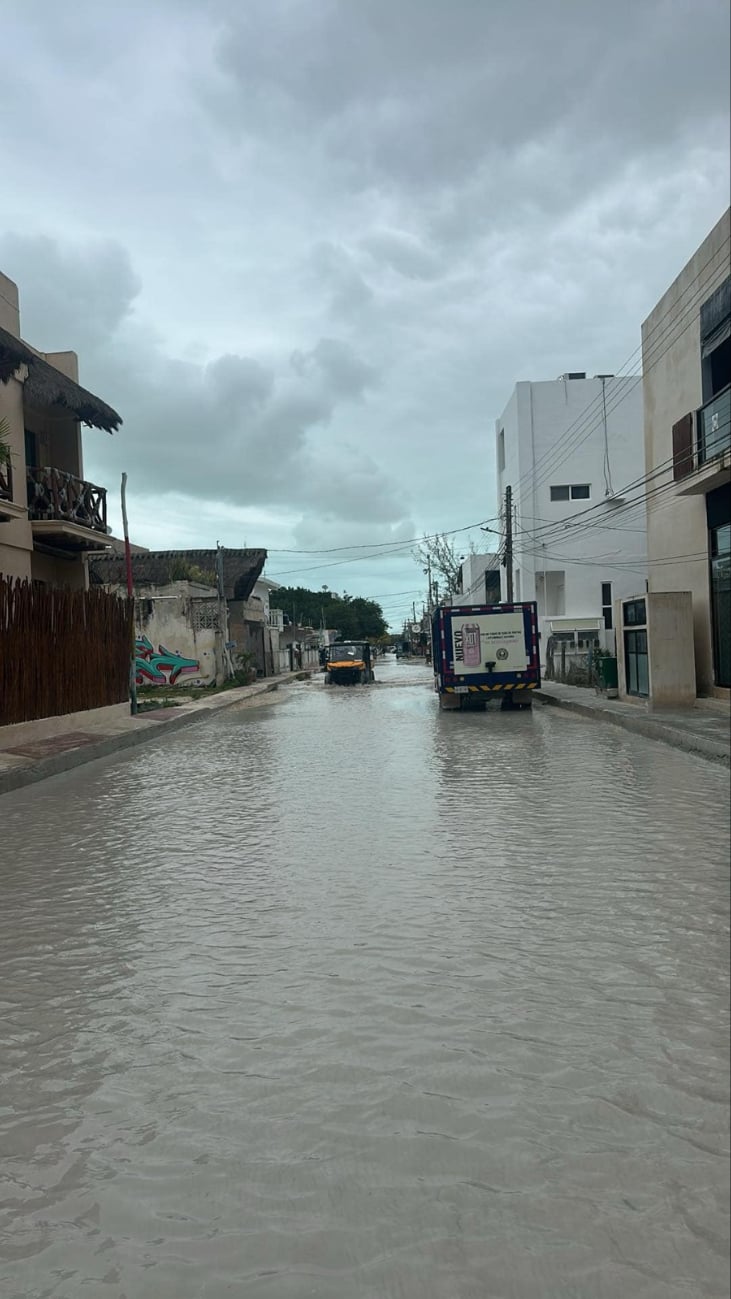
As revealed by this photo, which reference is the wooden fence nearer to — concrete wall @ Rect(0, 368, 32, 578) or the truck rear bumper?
concrete wall @ Rect(0, 368, 32, 578)

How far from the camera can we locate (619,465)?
43.8 metres

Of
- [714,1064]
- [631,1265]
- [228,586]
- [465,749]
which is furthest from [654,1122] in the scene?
[228,586]

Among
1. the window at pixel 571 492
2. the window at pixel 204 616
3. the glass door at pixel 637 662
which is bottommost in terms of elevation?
the glass door at pixel 637 662

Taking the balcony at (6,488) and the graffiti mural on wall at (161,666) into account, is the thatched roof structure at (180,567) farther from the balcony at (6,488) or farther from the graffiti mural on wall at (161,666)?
the balcony at (6,488)

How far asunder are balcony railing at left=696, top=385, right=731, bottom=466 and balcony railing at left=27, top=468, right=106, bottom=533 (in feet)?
42.3

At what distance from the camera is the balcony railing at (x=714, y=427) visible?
16.2 m

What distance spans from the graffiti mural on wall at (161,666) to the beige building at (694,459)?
19885mm

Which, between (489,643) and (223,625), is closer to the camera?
(489,643)

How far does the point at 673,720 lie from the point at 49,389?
A: 14.0 meters

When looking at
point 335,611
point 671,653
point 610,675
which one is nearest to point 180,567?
point 610,675

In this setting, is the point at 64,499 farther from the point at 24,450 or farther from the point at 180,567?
the point at 180,567

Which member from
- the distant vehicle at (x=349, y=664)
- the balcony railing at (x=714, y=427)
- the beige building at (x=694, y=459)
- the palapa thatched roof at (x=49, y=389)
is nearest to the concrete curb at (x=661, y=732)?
the beige building at (x=694, y=459)

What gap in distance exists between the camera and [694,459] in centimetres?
1794

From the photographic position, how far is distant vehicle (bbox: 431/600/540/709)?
22.4 m
